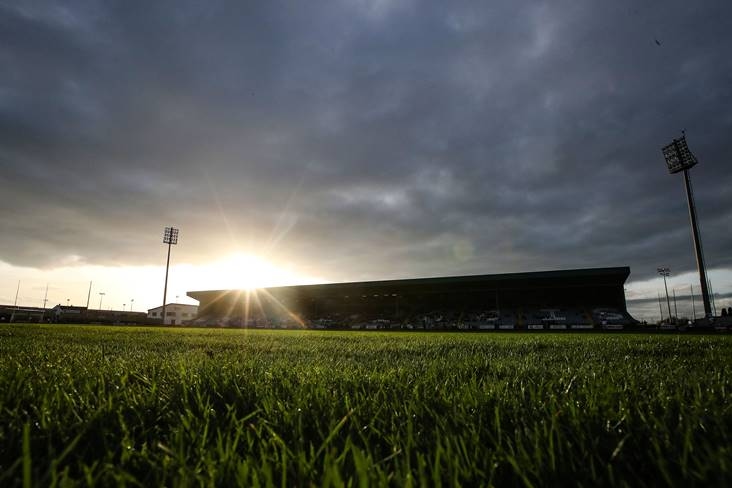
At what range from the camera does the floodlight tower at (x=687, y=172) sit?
40.3 metres

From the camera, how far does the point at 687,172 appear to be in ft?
149

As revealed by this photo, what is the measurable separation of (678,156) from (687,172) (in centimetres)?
231

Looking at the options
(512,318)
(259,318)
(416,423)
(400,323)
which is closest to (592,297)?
(512,318)

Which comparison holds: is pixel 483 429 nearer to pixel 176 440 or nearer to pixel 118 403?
pixel 176 440

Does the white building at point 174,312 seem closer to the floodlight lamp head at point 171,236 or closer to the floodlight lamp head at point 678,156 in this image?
the floodlight lamp head at point 171,236

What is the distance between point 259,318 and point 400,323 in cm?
2265

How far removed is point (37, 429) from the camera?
127 cm

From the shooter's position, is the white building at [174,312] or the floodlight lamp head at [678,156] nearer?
the floodlight lamp head at [678,156]

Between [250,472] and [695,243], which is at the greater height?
[695,243]

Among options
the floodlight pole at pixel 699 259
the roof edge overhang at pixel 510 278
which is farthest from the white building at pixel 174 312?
the floodlight pole at pixel 699 259

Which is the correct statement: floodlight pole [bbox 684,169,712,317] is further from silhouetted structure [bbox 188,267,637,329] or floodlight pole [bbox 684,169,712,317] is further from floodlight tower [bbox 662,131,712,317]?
silhouetted structure [bbox 188,267,637,329]

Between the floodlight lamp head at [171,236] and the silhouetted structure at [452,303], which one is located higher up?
the floodlight lamp head at [171,236]

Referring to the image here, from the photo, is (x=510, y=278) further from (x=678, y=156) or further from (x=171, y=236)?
(x=171, y=236)

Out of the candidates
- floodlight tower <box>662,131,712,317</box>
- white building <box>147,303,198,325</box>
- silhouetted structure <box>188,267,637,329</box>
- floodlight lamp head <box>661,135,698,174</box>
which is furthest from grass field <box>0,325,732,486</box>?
white building <box>147,303,198,325</box>
